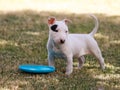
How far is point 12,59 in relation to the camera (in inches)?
288

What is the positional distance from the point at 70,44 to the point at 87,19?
625 centimetres

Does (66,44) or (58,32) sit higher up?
(58,32)

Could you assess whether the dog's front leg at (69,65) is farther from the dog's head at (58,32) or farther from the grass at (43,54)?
the dog's head at (58,32)

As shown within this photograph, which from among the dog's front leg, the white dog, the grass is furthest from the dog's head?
the grass

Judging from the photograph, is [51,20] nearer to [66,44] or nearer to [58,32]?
[58,32]

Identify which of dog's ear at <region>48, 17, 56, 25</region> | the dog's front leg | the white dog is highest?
dog's ear at <region>48, 17, 56, 25</region>

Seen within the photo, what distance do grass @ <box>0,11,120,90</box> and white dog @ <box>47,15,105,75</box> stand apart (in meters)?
0.23

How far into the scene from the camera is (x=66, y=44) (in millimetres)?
6277

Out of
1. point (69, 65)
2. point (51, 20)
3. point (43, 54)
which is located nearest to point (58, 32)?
point (51, 20)

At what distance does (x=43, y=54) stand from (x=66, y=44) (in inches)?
66.4

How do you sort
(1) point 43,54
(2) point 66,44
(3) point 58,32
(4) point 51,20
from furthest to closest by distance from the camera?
(1) point 43,54, (2) point 66,44, (4) point 51,20, (3) point 58,32

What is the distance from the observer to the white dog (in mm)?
6059

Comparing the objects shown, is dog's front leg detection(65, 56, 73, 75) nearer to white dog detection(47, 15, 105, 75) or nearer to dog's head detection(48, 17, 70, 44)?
white dog detection(47, 15, 105, 75)

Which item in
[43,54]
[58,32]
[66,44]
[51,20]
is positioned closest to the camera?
[58,32]
